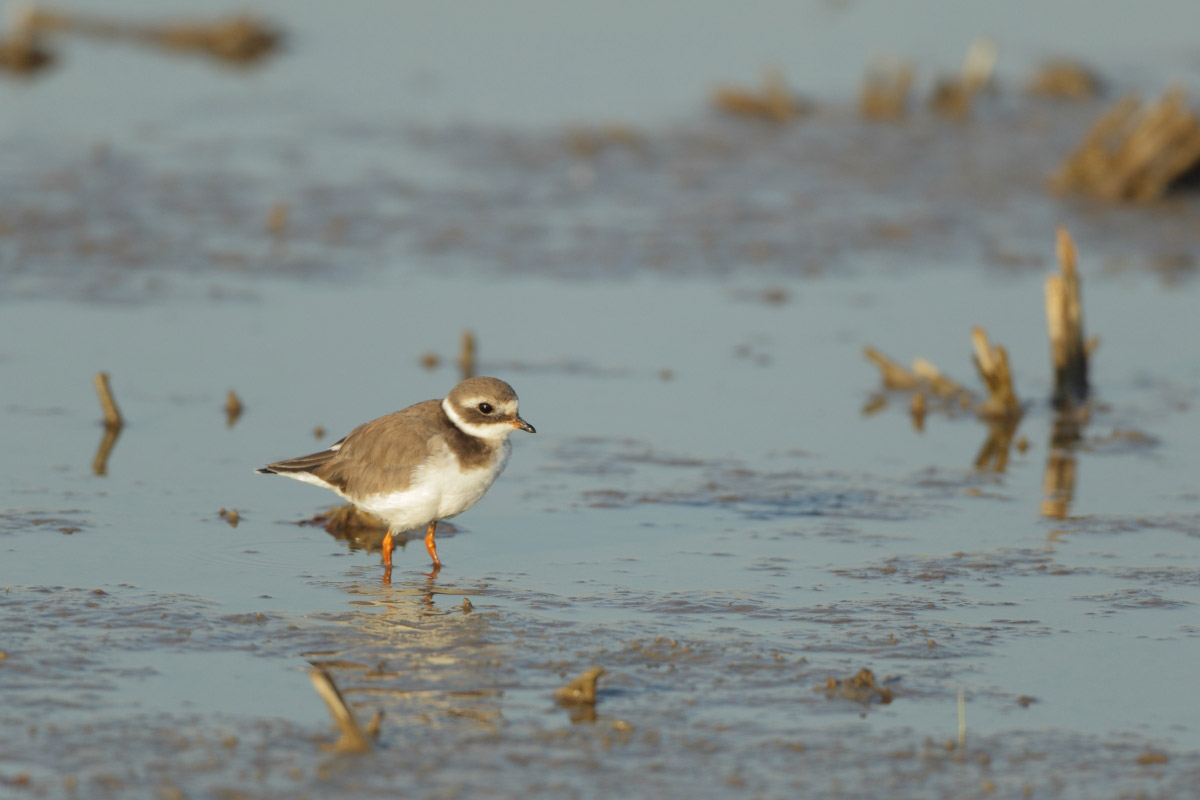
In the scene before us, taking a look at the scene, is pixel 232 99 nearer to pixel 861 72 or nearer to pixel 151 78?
pixel 151 78

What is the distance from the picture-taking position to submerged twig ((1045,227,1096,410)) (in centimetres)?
1305

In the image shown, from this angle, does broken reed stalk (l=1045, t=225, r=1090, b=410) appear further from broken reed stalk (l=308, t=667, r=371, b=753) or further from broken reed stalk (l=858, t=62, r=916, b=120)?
broken reed stalk (l=858, t=62, r=916, b=120)

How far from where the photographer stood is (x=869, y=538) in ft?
34.0

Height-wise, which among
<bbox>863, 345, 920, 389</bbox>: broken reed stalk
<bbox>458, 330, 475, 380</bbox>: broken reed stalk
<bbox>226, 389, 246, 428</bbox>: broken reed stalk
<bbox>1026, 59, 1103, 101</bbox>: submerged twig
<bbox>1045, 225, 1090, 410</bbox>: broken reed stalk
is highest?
<bbox>1026, 59, 1103, 101</bbox>: submerged twig

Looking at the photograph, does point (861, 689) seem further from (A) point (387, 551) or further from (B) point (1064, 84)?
(B) point (1064, 84)

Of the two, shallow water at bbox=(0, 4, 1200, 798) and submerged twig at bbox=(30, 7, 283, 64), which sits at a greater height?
submerged twig at bbox=(30, 7, 283, 64)

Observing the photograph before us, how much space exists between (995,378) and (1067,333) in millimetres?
854

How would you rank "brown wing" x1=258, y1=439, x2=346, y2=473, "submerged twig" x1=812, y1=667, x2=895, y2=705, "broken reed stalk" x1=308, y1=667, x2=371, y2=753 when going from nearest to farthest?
"broken reed stalk" x1=308, y1=667, x2=371, y2=753 → "submerged twig" x1=812, y1=667, x2=895, y2=705 → "brown wing" x1=258, y1=439, x2=346, y2=473

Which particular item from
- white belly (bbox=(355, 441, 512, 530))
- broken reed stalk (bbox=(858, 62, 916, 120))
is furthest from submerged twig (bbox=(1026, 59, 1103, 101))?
white belly (bbox=(355, 441, 512, 530))

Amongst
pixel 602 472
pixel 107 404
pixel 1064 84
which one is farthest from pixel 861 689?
pixel 1064 84

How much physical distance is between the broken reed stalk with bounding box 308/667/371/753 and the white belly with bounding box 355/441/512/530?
257cm

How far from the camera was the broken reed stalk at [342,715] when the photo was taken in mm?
6613

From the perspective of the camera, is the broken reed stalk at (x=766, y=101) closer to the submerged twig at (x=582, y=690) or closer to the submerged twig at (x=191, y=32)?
the submerged twig at (x=191, y=32)

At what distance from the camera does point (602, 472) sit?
11.6m
